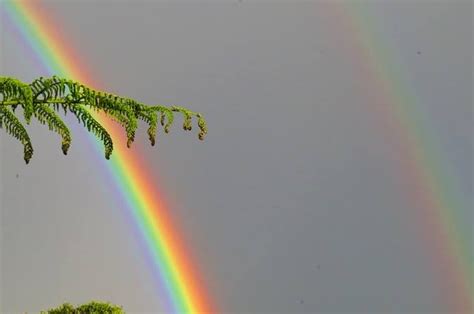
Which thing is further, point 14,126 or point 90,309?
point 90,309

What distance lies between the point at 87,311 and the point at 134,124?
587 centimetres

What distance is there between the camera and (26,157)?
3943mm

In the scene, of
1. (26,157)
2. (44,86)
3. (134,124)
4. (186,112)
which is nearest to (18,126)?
(26,157)

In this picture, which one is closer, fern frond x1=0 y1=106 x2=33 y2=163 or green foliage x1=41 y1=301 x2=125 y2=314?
fern frond x1=0 y1=106 x2=33 y2=163

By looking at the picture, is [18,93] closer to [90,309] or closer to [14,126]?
[14,126]

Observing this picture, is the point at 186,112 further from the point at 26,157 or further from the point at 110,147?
the point at 26,157

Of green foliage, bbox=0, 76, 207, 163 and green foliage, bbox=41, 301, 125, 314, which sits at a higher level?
green foliage, bbox=41, 301, 125, 314

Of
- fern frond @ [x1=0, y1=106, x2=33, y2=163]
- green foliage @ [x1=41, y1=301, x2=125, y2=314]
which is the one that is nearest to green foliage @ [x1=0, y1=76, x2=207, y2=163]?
fern frond @ [x1=0, y1=106, x2=33, y2=163]

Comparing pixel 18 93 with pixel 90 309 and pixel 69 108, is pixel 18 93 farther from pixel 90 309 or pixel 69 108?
pixel 90 309

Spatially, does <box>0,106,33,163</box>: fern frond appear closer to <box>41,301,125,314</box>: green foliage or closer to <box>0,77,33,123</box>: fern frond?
<box>0,77,33,123</box>: fern frond

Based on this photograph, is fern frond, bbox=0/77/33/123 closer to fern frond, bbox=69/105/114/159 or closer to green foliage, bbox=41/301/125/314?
fern frond, bbox=69/105/114/159

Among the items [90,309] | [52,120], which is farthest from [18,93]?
[90,309]

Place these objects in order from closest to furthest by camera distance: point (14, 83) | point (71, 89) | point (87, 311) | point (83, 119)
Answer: point (14, 83), point (71, 89), point (83, 119), point (87, 311)

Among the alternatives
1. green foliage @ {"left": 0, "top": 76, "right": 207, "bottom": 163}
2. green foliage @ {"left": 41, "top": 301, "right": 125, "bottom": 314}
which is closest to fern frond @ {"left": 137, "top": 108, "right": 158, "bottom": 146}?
green foliage @ {"left": 0, "top": 76, "right": 207, "bottom": 163}
